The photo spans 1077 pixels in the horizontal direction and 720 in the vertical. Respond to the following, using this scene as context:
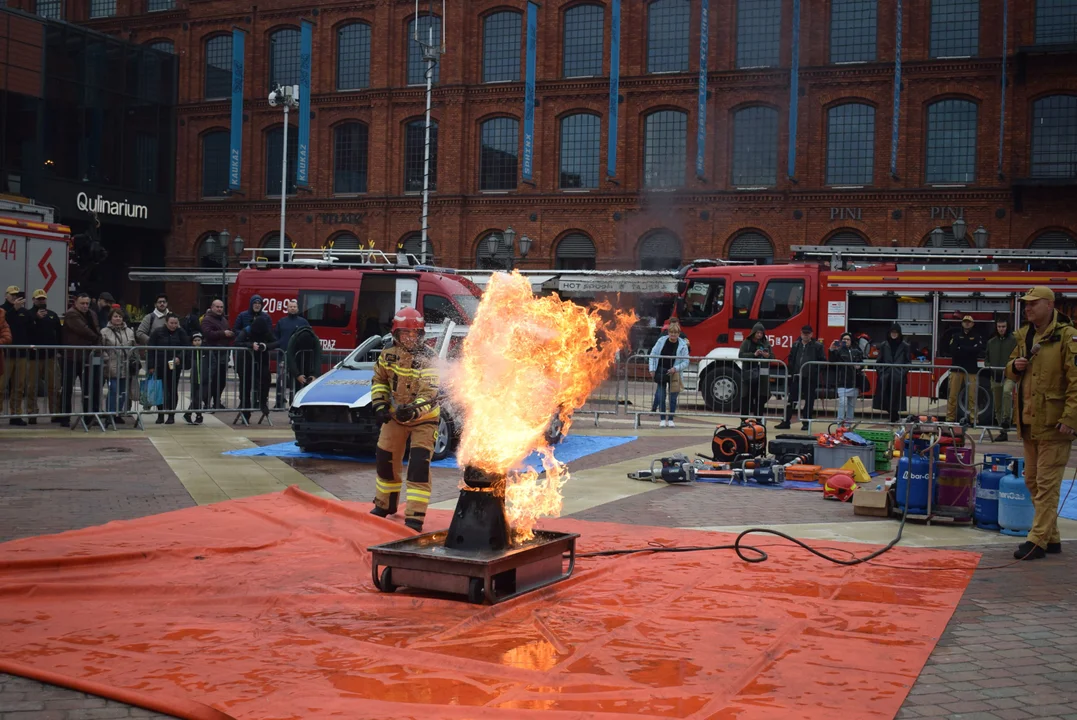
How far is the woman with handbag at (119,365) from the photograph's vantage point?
1606cm

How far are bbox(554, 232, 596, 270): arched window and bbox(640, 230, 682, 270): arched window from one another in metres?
2.10

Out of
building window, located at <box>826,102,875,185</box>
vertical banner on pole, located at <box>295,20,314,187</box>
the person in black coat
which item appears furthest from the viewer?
vertical banner on pole, located at <box>295,20,314,187</box>

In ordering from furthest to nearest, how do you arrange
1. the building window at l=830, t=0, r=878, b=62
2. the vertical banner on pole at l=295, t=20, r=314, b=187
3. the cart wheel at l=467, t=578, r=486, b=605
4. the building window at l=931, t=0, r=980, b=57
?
the vertical banner on pole at l=295, t=20, r=314, b=187
the building window at l=830, t=0, r=878, b=62
the building window at l=931, t=0, r=980, b=57
the cart wheel at l=467, t=578, r=486, b=605

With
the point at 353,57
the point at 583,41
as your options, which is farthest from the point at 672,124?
the point at 353,57

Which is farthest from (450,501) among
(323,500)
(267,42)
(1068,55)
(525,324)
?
(267,42)

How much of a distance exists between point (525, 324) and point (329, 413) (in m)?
6.60

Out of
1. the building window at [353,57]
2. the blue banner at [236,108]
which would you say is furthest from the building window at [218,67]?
the building window at [353,57]

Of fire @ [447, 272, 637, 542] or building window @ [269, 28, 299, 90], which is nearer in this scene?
fire @ [447, 272, 637, 542]

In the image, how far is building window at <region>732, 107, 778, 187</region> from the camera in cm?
3909

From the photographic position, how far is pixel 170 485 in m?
11.2

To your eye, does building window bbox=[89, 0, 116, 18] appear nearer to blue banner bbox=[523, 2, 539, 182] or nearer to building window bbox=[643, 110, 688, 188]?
blue banner bbox=[523, 2, 539, 182]

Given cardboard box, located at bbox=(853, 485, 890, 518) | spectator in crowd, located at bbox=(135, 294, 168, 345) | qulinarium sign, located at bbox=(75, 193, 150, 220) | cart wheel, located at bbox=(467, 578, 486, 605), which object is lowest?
cart wheel, located at bbox=(467, 578, 486, 605)

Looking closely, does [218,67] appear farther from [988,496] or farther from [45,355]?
[988,496]

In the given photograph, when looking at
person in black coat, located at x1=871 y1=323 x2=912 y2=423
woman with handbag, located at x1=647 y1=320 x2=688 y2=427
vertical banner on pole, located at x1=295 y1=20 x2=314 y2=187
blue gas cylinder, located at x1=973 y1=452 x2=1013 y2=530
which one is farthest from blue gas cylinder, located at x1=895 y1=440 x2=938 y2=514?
vertical banner on pole, located at x1=295 y1=20 x2=314 y2=187
